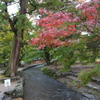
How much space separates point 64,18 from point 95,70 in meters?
1.92

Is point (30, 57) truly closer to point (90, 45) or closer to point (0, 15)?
point (0, 15)

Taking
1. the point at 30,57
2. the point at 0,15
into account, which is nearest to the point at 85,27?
the point at 0,15

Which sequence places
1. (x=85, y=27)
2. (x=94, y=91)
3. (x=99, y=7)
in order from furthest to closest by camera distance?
1. (x=94, y=91)
2. (x=85, y=27)
3. (x=99, y=7)

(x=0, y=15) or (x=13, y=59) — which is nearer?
(x=0, y=15)

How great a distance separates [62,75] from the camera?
13312 millimetres

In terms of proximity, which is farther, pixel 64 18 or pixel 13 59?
pixel 13 59

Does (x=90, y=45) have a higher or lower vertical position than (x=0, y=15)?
lower

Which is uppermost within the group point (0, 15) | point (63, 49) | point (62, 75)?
point (0, 15)

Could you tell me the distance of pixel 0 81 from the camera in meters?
11.1

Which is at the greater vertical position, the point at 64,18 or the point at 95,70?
the point at 64,18

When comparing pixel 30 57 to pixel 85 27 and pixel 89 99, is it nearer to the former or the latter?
pixel 89 99

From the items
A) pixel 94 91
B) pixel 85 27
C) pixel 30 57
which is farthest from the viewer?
pixel 30 57

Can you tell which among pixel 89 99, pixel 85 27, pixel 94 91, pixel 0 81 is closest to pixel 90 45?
pixel 85 27

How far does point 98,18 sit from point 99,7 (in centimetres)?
33
